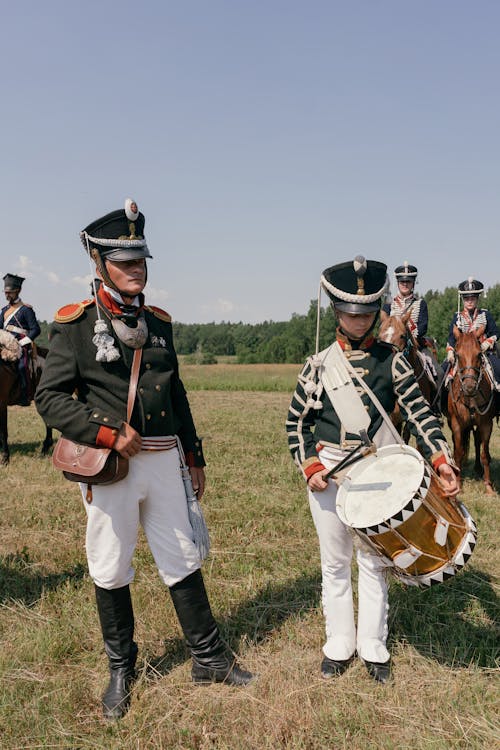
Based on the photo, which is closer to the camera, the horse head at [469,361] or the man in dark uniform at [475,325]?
the horse head at [469,361]

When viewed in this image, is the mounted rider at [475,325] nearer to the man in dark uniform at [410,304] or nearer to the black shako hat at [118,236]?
the man in dark uniform at [410,304]

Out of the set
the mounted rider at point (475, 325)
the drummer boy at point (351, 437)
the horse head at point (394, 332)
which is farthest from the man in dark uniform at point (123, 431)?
the mounted rider at point (475, 325)

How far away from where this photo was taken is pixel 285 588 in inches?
191

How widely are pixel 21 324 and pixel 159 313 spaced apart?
8005 millimetres

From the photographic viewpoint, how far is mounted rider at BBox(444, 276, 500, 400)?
834cm

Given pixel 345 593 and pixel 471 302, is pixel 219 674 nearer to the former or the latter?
pixel 345 593

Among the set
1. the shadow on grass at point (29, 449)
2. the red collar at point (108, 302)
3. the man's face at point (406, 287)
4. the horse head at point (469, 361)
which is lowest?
the shadow on grass at point (29, 449)

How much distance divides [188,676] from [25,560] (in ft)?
8.49

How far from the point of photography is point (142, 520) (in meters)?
3.49

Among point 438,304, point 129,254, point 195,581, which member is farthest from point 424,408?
point 438,304

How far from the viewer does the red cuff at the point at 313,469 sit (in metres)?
3.51

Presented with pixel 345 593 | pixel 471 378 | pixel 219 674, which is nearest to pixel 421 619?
pixel 345 593

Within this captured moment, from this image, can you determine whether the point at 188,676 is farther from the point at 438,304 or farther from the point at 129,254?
the point at 438,304

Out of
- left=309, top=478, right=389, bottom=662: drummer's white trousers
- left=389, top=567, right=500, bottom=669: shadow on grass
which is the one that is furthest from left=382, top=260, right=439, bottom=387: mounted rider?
left=309, top=478, right=389, bottom=662: drummer's white trousers
